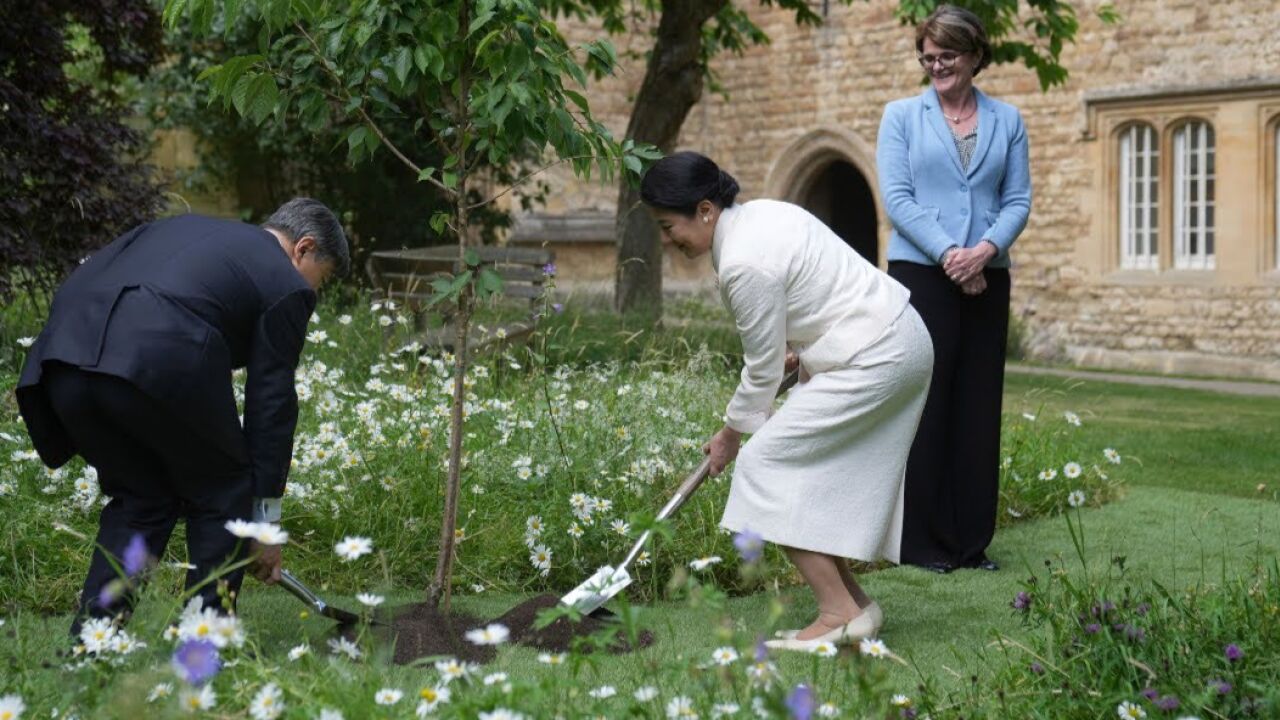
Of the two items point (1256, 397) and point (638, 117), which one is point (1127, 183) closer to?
point (1256, 397)

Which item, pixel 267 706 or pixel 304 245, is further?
pixel 304 245

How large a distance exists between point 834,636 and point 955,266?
1.66 meters

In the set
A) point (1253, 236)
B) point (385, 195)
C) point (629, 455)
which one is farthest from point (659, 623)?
point (1253, 236)

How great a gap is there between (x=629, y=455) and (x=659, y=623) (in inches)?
55.4

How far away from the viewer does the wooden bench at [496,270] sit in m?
9.11

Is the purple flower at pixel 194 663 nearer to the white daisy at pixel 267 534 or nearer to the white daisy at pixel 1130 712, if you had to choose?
the white daisy at pixel 267 534

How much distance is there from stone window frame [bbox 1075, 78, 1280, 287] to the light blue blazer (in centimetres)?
1128

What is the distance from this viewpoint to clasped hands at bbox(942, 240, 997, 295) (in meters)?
5.53

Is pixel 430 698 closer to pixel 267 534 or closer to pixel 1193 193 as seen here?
pixel 267 534

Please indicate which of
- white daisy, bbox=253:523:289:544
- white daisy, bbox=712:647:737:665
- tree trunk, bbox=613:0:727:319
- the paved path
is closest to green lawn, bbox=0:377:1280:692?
white daisy, bbox=712:647:737:665

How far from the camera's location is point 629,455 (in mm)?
6156

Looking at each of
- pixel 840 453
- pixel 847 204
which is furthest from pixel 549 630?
pixel 847 204

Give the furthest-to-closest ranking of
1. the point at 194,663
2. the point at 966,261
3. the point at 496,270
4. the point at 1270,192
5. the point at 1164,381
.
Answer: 1. the point at 1270,192
2. the point at 1164,381
3. the point at 496,270
4. the point at 966,261
5. the point at 194,663

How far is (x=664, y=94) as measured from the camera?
43.8 ft
